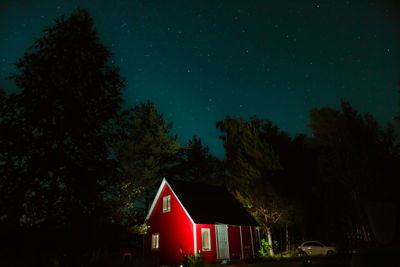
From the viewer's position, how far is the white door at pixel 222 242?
2161cm

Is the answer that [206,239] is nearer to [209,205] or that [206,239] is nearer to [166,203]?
[209,205]

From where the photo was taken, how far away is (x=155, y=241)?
946 inches

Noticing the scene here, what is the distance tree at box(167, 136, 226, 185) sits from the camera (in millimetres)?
38406

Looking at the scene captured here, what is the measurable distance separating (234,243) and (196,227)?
469 centimetres

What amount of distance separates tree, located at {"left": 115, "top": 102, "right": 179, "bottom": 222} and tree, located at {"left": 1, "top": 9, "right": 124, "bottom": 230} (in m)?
17.6

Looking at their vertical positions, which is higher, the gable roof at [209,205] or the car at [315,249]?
the gable roof at [209,205]

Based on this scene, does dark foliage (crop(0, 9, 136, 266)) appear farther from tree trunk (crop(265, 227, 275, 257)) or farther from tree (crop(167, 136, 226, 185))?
tree (crop(167, 136, 226, 185))

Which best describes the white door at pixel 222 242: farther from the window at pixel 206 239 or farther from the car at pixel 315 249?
the car at pixel 315 249

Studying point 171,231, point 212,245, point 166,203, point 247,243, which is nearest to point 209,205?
point 212,245

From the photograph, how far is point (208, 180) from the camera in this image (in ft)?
146

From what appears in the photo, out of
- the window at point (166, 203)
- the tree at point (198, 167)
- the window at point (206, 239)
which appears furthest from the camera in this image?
the tree at point (198, 167)

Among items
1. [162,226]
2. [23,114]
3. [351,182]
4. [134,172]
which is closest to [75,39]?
[23,114]

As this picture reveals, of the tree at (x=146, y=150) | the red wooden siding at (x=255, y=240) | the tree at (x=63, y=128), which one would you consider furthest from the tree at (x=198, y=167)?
the tree at (x=63, y=128)

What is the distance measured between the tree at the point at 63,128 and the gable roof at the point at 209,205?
49.0 ft
